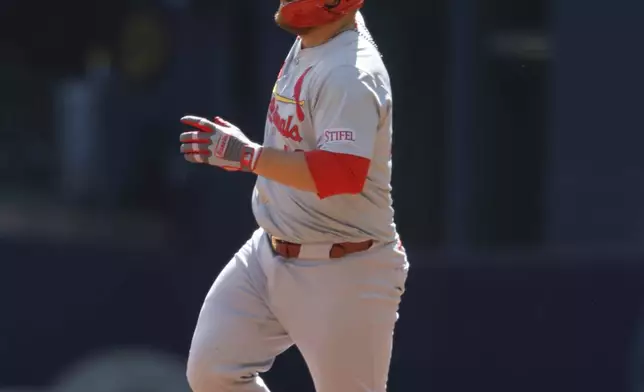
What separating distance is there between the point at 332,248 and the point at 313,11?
2.01 ft

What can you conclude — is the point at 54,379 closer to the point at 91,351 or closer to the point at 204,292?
the point at 91,351


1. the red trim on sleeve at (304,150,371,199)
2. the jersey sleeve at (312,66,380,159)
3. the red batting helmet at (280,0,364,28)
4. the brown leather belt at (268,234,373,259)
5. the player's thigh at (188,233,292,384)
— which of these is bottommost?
the player's thigh at (188,233,292,384)

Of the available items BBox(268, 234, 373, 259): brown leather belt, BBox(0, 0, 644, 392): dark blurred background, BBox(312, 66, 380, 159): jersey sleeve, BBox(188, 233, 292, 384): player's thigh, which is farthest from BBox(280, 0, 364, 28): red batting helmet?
BBox(0, 0, 644, 392): dark blurred background

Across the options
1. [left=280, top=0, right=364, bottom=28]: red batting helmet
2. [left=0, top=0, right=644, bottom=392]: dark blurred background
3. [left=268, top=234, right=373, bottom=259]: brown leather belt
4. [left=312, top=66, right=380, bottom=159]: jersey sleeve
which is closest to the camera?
[left=312, top=66, right=380, bottom=159]: jersey sleeve

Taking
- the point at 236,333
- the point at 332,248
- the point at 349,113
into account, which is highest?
the point at 349,113

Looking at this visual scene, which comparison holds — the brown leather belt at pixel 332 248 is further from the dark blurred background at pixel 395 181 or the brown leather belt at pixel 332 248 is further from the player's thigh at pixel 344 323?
the dark blurred background at pixel 395 181

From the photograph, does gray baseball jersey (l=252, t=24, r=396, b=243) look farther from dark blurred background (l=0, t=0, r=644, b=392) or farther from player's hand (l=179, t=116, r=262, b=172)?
dark blurred background (l=0, t=0, r=644, b=392)

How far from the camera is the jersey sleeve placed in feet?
9.86

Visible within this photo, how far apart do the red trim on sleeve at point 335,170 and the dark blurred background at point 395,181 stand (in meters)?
2.75

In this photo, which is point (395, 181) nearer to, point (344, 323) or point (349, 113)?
point (344, 323)

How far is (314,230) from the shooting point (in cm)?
327

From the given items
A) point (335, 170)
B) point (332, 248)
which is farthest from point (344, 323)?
point (335, 170)

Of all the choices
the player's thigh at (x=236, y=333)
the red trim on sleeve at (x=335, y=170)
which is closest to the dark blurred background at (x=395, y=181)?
the player's thigh at (x=236, y=333)

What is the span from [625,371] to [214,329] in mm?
2796
